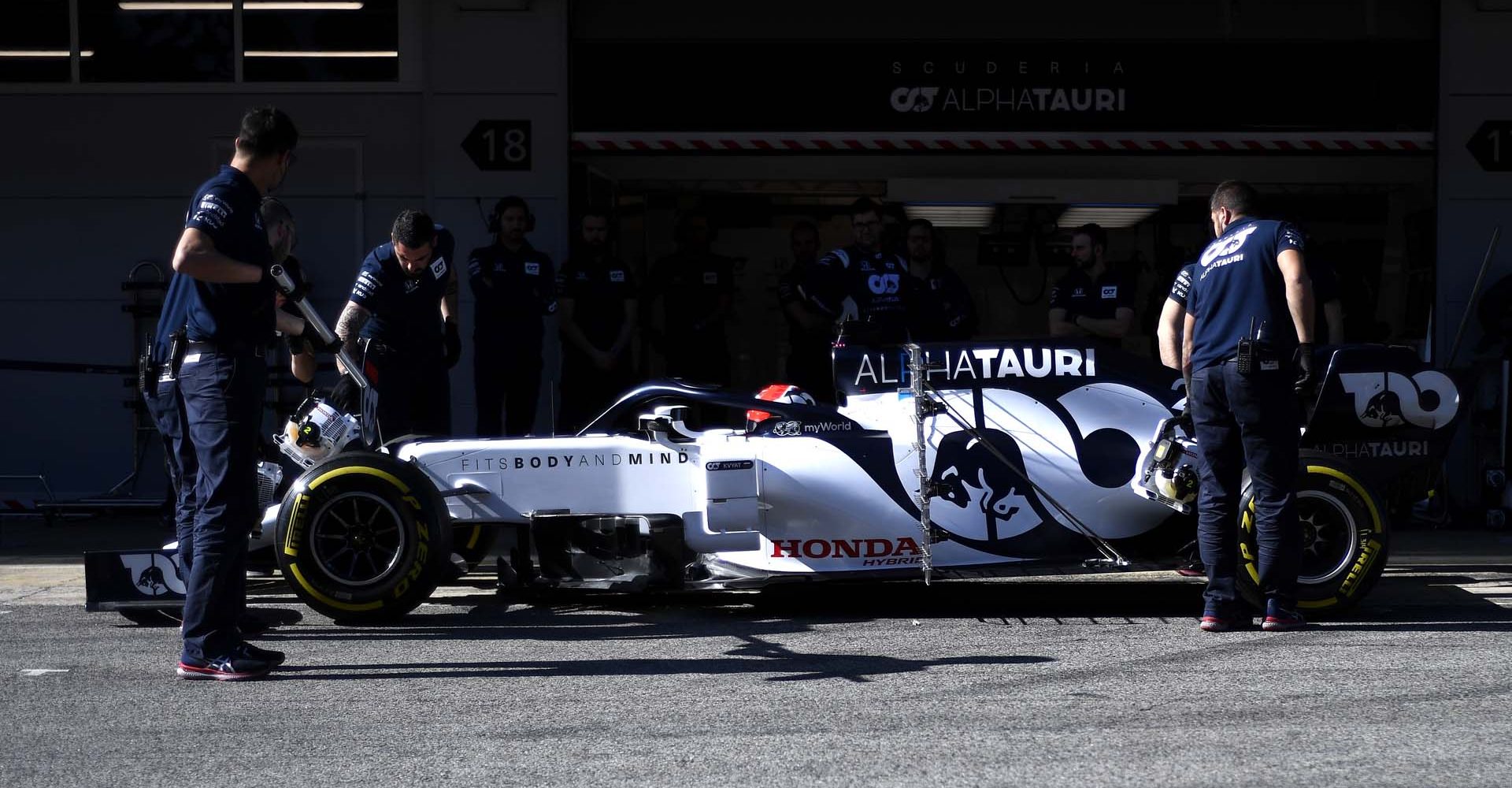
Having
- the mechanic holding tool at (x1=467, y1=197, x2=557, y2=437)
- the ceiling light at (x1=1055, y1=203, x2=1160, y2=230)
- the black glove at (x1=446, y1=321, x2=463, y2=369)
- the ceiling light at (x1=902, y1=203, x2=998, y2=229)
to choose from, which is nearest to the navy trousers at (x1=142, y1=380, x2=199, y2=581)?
the black glove at (x1=446, y1=321, x2=463, y2=369)

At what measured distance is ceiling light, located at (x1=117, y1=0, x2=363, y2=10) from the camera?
→ 11383 mm

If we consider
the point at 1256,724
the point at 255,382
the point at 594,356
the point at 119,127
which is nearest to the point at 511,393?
the point at 594,356

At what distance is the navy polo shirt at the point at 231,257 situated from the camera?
17.9ft

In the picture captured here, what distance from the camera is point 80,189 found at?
37.7 ft

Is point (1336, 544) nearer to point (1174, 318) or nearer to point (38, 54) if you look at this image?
point (1174, 318)

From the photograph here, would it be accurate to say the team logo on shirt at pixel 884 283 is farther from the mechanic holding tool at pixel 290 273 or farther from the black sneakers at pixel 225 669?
the black sneakers at pixel 225 669

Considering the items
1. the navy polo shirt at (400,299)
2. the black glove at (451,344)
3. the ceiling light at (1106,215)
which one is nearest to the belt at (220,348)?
the navy polo shirt at (400,299)

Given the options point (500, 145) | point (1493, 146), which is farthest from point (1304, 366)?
point (500, 145)

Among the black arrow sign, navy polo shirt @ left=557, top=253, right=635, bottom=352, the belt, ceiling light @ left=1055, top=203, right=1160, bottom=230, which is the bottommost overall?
the belt

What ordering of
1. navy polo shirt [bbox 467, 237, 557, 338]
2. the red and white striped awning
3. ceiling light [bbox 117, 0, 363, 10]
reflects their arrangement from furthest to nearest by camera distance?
ceiling light [bbox 117, 0, 363, 10]
the red and white striped awning
navy polo shirt [bbox 467, 237, 557, 338]

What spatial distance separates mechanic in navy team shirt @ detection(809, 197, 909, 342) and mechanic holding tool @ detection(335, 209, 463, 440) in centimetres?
273

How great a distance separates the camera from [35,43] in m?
11.5

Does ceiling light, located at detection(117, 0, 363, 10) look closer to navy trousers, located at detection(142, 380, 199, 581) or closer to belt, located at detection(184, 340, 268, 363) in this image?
navy trousers, located at detection(142, 380, 199, 581)

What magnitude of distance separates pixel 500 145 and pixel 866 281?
296 centimetres
